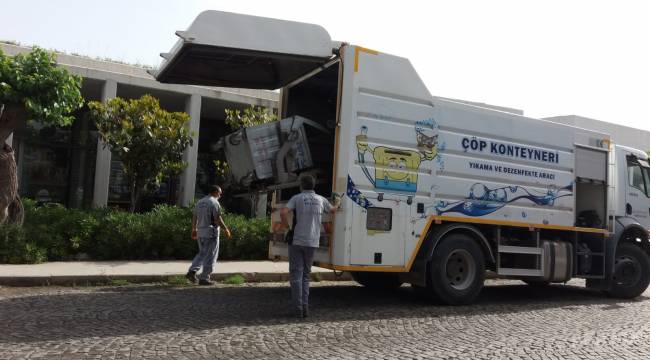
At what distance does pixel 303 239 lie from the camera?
6730 mm

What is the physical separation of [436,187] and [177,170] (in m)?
7.65

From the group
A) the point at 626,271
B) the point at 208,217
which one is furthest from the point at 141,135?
the point at 626,271

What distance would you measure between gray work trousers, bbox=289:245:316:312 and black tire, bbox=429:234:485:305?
1.86 metres

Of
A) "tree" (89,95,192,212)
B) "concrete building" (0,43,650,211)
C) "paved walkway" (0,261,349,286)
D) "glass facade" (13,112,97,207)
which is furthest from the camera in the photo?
"glass facade" (13,112,97,207)

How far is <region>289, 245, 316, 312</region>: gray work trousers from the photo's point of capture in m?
6.79

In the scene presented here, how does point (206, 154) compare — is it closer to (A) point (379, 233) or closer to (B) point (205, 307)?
(B) point (205, 307)

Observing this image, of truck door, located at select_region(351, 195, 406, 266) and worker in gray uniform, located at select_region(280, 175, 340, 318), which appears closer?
worker in gray uniform, located at select_region(280, 175, 340, 318)

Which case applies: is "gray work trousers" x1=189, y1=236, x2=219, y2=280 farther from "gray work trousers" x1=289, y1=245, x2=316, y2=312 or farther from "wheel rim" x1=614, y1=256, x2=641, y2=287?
"wheel rim" x1=614, y1=256, x2=641, y2=287

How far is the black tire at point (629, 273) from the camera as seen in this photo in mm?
9703

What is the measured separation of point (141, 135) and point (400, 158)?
702 cm

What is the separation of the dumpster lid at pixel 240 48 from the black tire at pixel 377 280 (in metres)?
3.52

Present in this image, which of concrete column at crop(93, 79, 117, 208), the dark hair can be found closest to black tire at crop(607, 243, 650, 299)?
the dark hair

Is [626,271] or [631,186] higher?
[631,186]

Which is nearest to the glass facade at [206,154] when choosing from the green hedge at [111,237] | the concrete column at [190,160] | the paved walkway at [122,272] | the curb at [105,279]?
the concrete column at [190,160]
